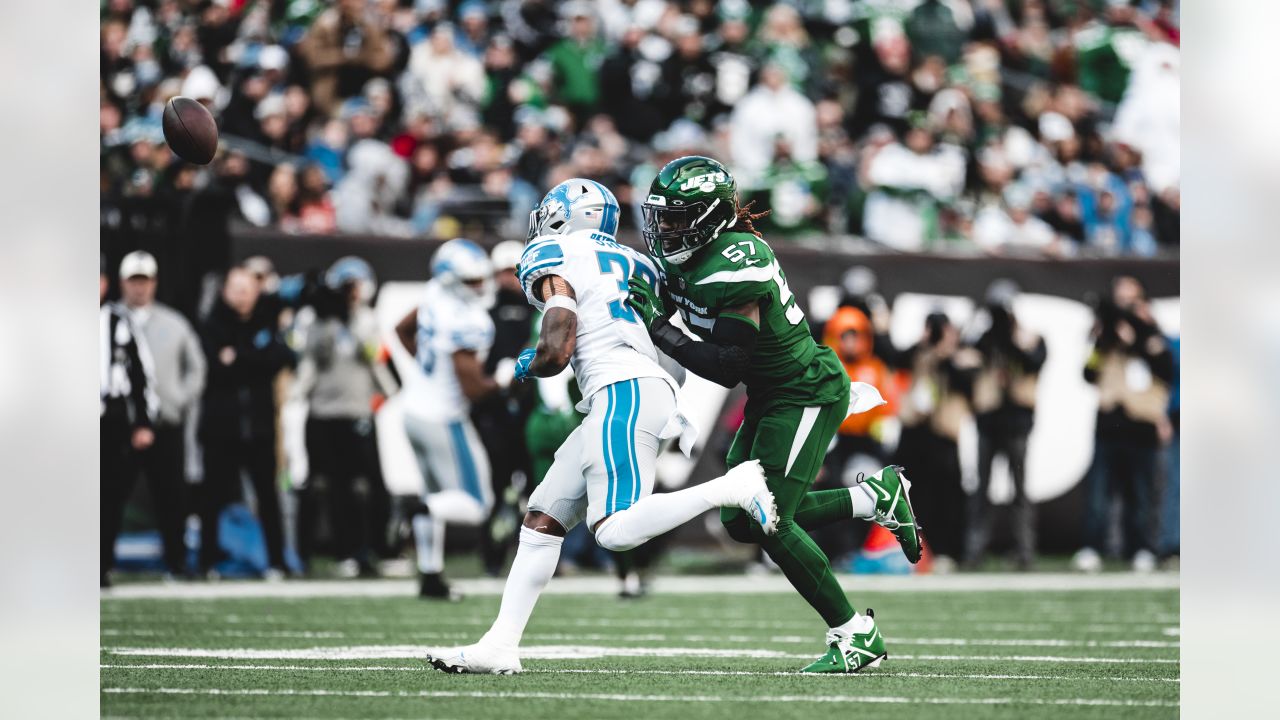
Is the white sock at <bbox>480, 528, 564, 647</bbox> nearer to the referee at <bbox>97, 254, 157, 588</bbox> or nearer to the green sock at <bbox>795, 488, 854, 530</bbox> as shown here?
the green sock at <bbox>795, 488, 854, 530</bbox>

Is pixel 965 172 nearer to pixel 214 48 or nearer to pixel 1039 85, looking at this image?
pixel 1039 85

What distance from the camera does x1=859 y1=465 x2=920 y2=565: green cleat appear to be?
20.8ft

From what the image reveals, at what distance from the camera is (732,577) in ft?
37.9

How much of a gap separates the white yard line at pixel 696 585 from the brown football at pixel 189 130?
3361mm

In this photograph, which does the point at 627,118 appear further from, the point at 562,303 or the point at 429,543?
the point at 562,303

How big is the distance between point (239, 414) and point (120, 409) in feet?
3.19

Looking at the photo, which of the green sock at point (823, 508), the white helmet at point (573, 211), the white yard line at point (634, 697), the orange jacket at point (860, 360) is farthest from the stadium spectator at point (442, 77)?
the white yard line at point (634, 697)

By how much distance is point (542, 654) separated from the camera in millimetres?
6801

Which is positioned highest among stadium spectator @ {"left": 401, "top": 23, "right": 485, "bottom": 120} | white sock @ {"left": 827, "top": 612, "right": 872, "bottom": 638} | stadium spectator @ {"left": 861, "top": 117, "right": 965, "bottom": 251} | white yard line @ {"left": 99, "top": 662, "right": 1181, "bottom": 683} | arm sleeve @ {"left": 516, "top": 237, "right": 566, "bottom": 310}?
stadium spectator @ {"left": 401, "top": 23, "right": 485, "bottom": 120}

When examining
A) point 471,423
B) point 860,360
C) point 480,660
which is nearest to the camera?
point 480,660

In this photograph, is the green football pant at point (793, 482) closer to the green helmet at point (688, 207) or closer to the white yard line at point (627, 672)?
the white yard line at point (627, 672)

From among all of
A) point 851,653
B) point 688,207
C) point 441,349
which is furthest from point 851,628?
point 441,349

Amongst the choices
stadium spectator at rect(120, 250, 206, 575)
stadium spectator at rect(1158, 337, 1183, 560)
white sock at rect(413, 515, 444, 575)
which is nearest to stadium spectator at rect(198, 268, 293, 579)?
stadium spectator at rect(120, 250, 206, 575)

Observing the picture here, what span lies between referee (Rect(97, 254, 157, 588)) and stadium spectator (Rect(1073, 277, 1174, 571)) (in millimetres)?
6279
